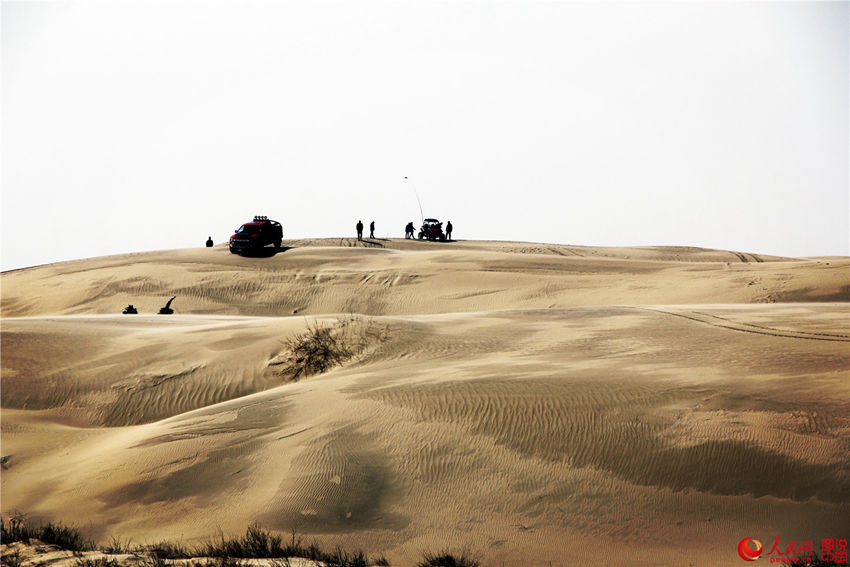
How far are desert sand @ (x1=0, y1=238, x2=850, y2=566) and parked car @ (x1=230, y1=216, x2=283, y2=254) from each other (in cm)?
1452

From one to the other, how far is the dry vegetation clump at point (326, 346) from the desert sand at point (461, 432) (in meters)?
0.06

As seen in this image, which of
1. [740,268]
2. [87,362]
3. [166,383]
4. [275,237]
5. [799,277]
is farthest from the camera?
[275,237]

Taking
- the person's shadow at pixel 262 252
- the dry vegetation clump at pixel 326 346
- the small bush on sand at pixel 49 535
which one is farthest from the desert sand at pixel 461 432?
the person's shadow at pixel 262 252

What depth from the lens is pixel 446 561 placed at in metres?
5.97

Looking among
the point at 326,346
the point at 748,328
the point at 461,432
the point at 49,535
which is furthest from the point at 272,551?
the point at 748,328

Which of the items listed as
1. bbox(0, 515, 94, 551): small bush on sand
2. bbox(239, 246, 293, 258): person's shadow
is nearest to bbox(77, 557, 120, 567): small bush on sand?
bbox(0, 515, 94, 551): small bush on sand

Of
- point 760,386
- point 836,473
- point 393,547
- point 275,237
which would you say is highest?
point 275,237

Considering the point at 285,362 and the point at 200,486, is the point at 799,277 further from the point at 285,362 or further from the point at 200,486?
the point at 200,486

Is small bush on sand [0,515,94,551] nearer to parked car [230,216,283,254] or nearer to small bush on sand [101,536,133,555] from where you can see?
small bush on sand [101,536,133,555]

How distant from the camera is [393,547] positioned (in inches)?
248

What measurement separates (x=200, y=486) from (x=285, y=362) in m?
3.71

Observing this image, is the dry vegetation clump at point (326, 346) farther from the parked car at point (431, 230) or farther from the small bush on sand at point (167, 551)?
the parked car at point (431, 230)

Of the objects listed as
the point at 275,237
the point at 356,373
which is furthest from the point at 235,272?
the point at 356,373

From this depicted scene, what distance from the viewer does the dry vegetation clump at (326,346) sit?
10.6 m
